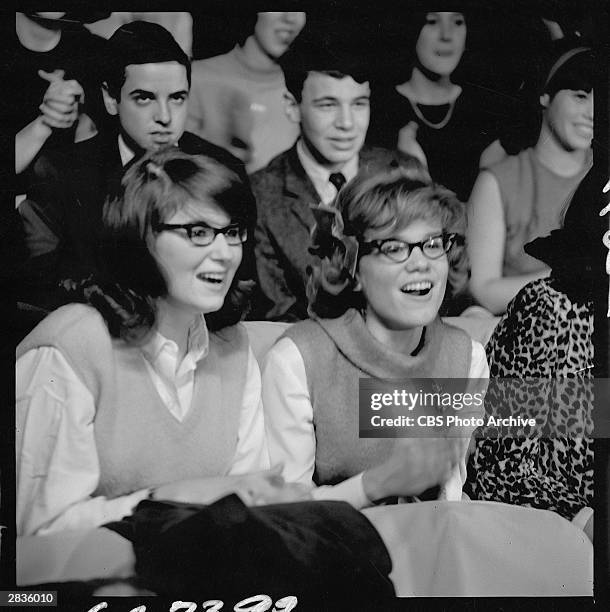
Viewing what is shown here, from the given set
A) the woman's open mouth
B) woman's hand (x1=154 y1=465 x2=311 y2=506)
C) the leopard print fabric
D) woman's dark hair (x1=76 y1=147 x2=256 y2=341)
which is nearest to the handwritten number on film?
woman's hand (x1=154 y1=465 x2=311 y2=506)

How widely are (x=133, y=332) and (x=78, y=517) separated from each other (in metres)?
0.57

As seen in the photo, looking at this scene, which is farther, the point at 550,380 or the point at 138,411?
the point at 550,380

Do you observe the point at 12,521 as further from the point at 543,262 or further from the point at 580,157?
the point at 580,157

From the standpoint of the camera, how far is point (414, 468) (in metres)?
2.63

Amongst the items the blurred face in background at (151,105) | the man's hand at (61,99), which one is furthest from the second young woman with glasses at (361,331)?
the man's hand at (61,99)

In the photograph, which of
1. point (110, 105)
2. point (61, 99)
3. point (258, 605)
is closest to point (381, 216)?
point (110, 105)

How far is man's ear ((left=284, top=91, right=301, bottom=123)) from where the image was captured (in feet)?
8.52

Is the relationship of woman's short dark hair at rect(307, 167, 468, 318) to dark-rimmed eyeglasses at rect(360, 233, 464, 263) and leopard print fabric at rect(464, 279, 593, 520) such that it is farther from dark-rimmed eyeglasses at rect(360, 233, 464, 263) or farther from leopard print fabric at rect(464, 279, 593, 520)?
leopard print fabric at rect(464, 279, 593, 520)

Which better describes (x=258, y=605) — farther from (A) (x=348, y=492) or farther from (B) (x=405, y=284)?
(B) (x=405, y=284)

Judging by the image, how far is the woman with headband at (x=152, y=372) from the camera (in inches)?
100

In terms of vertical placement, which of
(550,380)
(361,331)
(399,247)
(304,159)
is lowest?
(550,380)

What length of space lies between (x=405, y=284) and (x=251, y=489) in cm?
77

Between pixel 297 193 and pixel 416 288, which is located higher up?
pixel 297 193

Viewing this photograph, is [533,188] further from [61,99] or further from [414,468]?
[61,99]
